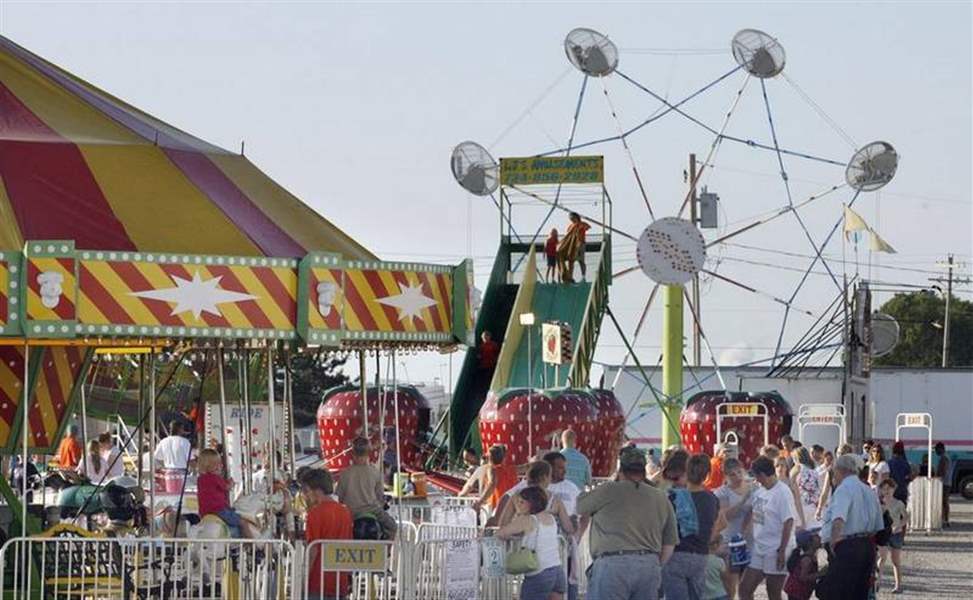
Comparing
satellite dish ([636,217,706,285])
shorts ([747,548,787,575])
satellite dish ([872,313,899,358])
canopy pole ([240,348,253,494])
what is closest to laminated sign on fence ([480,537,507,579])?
shorts ([747,548,787,575])

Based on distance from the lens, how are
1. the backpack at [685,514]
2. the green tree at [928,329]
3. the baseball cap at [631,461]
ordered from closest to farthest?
the baseball cap at [631,461] → the backpack at [685,514] → the green tree at [928,329]

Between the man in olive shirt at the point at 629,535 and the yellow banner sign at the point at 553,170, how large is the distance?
21.8 m

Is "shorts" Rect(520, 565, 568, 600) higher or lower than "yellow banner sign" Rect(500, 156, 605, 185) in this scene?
lower

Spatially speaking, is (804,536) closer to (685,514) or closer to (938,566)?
(685,514)

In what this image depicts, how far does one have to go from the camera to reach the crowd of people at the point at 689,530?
43.8 feet

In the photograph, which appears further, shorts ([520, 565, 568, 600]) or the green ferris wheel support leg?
the green ferris wheel support leg

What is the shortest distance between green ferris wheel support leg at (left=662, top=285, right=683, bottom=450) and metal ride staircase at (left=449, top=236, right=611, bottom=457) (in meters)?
1.43

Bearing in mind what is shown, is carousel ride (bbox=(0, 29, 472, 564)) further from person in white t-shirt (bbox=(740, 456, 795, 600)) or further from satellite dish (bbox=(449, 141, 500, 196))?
satellite dish (bbox=(449, 141, 500, 196))

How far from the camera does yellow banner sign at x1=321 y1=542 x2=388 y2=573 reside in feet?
45.2

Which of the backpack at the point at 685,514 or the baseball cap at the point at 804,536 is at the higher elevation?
the backpack at the point at 685,514

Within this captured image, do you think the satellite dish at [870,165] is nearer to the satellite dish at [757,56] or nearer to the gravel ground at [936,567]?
the satellite dish at [757,56]

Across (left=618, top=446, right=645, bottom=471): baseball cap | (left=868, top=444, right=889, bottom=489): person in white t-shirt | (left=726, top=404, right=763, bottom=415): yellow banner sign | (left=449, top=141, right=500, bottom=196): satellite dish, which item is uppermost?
(left=449, top=141, right=500, bottom=196): satellite dish

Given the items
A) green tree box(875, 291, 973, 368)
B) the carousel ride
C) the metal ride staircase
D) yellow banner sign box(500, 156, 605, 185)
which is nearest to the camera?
the carousel ride

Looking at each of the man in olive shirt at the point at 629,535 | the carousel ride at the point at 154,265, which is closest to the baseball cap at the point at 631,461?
the man in olive shirt at the point at 629,535
